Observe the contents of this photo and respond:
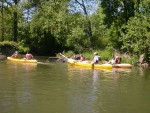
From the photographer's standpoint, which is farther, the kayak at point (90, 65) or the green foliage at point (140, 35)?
the green foliage at point (140, 35)

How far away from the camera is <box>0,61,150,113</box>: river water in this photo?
14234 millimetres

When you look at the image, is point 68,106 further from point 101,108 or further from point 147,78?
point 147,78

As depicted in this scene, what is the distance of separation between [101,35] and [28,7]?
1172 centimetres

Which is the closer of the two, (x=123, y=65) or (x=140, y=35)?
(x=123, y=65)

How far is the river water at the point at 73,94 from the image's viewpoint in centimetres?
1423

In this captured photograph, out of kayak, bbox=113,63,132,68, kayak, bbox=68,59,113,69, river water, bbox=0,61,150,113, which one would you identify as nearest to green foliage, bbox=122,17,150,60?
kayak, bbox=113,63,132,68

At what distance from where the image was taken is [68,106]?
47.9 feet

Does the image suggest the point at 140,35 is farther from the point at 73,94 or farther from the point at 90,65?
the point at 73,94

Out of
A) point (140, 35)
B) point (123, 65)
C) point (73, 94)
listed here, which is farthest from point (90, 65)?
point (73, 94)

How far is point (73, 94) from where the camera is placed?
1722 cm

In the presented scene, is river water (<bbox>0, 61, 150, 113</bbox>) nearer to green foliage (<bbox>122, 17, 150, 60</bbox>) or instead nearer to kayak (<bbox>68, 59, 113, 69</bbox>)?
kayak (<bbox>68, 59, 113, 69</bbox>)

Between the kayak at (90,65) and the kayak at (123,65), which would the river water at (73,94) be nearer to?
the kayak at (90,65)

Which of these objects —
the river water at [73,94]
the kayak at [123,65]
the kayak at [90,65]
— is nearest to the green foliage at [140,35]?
the kayak at [123,65]

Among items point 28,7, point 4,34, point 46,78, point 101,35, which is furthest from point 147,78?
point 4,34
